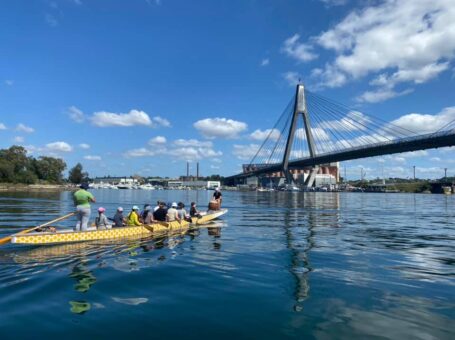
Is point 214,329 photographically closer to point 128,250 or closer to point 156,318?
point 156,318

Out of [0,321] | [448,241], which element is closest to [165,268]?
[0,321]

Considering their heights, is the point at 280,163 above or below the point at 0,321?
above

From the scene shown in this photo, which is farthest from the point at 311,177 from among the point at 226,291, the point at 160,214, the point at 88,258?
the point at 226,291

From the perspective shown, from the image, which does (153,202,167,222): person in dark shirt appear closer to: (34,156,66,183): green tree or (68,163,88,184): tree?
(34,156,66,183): green tree

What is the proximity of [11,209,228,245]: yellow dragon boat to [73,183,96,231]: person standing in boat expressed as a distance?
458mm

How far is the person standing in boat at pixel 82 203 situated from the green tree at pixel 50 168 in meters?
154

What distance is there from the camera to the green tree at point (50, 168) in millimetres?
154500

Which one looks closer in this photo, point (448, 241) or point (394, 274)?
point (394, 274)

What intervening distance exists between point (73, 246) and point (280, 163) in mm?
111834

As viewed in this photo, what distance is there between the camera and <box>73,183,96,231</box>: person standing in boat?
601 inches

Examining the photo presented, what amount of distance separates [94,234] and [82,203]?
138 centimetres

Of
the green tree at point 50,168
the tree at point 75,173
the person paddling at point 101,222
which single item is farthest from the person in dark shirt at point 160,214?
the tree at point 75,173

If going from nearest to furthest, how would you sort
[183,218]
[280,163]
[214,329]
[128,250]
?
[214,329] → [128,250] → [183,218] → [280,163]

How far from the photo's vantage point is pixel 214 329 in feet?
22.7
